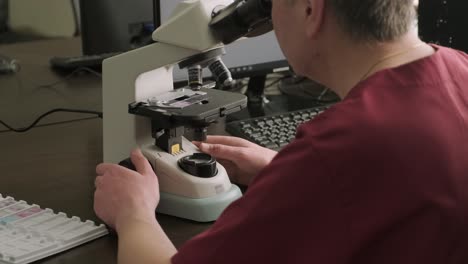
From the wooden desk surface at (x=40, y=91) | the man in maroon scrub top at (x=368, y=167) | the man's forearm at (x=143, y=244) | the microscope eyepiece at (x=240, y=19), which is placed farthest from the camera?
the wooden desk surface at (x=40, y=91)

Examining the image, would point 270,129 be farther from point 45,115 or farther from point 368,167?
point 368,167

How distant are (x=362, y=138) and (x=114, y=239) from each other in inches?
20.4

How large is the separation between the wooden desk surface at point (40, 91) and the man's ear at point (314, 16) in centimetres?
100

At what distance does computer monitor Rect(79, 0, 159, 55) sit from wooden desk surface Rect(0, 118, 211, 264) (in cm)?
43

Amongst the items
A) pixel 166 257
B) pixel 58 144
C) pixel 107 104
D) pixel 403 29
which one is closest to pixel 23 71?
pixel 58 144

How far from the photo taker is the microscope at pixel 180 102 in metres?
1.22

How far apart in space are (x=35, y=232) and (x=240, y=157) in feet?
1.41

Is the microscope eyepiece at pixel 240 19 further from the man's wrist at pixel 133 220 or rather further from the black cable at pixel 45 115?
the black cable at pixel 45 115

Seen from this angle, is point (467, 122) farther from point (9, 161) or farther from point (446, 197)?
point (9, 161)

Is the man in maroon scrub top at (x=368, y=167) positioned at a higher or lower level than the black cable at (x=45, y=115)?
higher

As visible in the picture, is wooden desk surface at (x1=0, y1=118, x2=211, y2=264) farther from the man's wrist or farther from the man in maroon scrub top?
the man in maroon scrub top

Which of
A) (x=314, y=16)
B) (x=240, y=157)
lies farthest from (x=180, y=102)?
(x=314, y=16)

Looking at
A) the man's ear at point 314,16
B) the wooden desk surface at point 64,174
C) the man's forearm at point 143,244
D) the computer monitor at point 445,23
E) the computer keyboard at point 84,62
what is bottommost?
the wooden desk surface at point 64,174

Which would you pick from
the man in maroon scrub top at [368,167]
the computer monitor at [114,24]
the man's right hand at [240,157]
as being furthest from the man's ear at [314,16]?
the computer monitor at [114,24]
